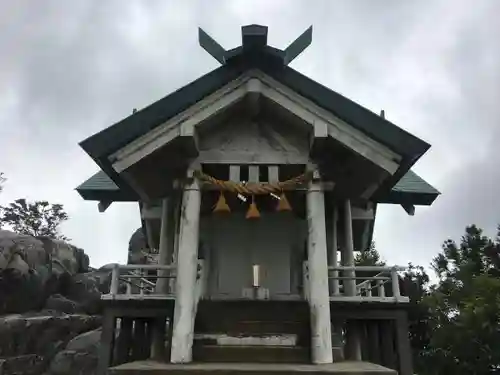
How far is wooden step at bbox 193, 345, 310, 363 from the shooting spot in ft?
27.7

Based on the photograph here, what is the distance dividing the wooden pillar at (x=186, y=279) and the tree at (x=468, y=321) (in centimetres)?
2049

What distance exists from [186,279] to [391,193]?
693 centimetres

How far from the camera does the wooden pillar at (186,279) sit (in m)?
8.27

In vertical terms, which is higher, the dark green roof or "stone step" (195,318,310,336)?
the dark green roof

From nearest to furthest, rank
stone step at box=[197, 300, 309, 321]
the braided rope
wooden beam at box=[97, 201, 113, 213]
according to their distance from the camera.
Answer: the braided rope
stone step at box=[197, 300, 309, 321]
wooden beam at box=[97, 201, 113, 213]

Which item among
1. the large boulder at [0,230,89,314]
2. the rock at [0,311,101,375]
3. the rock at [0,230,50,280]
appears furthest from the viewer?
the rock at [0,230,50,280]

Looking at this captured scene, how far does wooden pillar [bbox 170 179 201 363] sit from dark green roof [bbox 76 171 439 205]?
393 cm

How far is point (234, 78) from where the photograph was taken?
983cm

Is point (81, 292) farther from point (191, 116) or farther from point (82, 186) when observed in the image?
point (191, 116)

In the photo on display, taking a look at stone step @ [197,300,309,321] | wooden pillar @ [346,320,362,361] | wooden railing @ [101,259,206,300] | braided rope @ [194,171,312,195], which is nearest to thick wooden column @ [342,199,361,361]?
wooden pillar @ [346,320,362,361]

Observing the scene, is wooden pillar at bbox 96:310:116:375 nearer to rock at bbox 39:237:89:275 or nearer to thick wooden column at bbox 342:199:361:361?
thick wooden column at bbox 342:199:361:361

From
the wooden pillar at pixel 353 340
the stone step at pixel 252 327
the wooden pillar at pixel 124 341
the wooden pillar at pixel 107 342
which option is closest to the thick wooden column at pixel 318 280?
the stone step at pixel 252 327

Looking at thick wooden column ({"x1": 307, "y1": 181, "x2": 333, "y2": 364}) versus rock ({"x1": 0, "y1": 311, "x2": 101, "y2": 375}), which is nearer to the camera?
thick wooden column ({"x1": 307, "y1": 181, "x2": 333, "y2": 364})

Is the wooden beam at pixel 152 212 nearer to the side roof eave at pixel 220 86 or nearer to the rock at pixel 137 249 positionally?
the side roof eave at pixel 220 86
